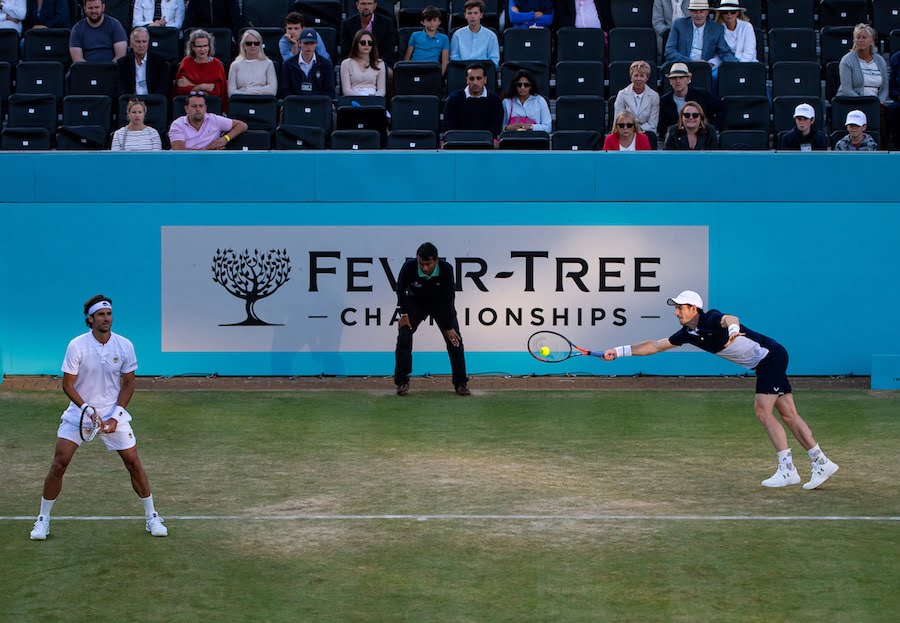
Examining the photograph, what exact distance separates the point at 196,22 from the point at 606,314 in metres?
8.36

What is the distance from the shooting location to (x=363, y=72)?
19.6 meters

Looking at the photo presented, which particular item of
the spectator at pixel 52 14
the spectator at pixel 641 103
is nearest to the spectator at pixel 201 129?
the spectator at pixel 52 14

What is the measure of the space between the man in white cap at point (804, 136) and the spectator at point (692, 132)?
39.1 inches

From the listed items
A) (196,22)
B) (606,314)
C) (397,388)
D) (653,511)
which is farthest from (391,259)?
(653,511)

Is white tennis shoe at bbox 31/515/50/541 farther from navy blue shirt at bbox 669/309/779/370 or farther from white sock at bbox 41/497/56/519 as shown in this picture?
navy blue shirt at bbox 669/309/779/370

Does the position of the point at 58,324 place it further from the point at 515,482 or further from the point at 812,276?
the point at 812,276

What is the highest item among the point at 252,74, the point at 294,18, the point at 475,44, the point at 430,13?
the point at 430,13

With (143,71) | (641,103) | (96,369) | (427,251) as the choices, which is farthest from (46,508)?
(641,103)

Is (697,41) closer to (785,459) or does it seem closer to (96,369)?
(785,459)

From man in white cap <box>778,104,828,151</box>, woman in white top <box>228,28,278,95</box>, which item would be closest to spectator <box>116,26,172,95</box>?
woman in white top <box>228,28,278,95</box>

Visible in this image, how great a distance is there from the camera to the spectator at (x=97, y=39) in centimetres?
2052

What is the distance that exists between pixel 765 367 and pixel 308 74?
9907 mm

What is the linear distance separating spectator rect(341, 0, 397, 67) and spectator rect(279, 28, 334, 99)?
0.96 meters

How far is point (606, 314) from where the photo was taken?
18062 millimetres
